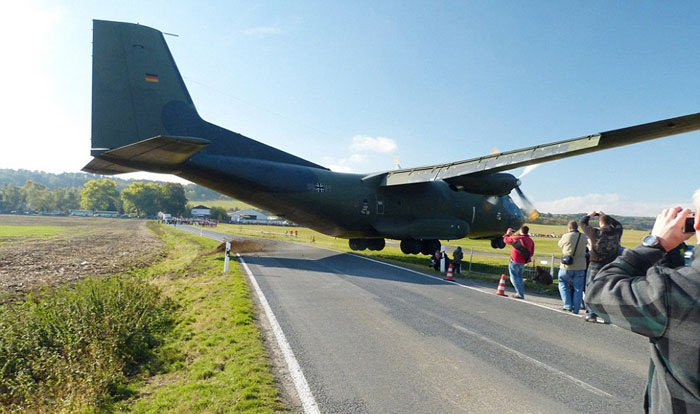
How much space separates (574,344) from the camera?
6922mm

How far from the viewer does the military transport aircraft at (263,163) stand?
1458 cm

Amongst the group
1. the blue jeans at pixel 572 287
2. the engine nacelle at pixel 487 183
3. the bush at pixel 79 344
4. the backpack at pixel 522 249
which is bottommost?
the bush at pixel 79 344

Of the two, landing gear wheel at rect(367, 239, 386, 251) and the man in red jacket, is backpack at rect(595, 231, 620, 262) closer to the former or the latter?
the man in red jacket

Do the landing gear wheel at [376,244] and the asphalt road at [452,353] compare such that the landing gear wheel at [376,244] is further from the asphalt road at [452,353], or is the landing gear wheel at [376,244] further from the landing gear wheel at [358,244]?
the asphalt road at [452,353]

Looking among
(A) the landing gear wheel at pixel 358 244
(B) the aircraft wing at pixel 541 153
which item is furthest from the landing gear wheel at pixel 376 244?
(B) the aircraft wing at pixel 541 153

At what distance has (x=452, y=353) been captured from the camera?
6.25 metres

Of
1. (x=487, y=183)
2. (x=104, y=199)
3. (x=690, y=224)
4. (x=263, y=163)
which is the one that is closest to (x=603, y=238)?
(x=690, y=224)

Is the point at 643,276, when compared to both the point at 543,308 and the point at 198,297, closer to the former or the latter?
the point at 543,308

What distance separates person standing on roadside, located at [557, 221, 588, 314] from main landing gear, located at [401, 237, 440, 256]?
1183 cm

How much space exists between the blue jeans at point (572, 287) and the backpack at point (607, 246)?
1495 millimetres

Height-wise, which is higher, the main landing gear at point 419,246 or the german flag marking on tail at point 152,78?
the german flag marking on tail at point 152,78

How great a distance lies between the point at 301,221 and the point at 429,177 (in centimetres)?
663

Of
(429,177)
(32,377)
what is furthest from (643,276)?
(429,177)

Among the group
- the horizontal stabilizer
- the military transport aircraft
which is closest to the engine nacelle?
the military transport aircraft
